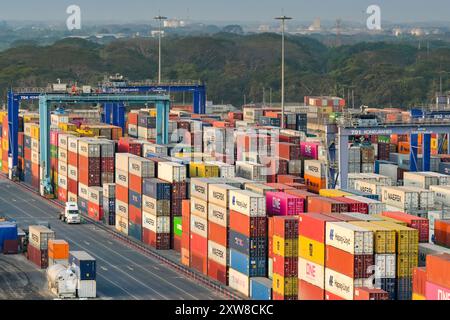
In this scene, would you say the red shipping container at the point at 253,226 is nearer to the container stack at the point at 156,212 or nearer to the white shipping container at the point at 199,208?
the white shipping container at the point at 199,208

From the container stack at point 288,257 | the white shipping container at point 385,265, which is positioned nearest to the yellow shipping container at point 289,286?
the container stack at point 288,257

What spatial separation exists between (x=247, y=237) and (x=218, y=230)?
11.2 ft

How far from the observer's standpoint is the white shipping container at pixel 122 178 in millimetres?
60688

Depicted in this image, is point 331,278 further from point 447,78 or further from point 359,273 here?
point 447,78

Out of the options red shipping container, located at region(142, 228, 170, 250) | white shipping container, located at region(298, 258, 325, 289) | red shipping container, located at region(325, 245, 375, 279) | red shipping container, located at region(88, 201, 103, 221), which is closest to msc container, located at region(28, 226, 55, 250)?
red shipping container, located at region(142, 228, 170, 250)

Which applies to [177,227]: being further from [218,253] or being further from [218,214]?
[218,214]

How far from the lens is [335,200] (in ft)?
137

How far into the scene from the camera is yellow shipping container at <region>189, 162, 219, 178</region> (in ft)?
181

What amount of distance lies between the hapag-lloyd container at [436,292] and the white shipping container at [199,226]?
17448 millimetres

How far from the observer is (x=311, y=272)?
37.9 meters

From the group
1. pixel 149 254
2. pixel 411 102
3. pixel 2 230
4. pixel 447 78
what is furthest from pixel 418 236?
pixel 447 78

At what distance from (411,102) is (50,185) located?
99.2 meters

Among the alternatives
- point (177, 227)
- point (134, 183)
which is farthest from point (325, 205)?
point (134, 183)
